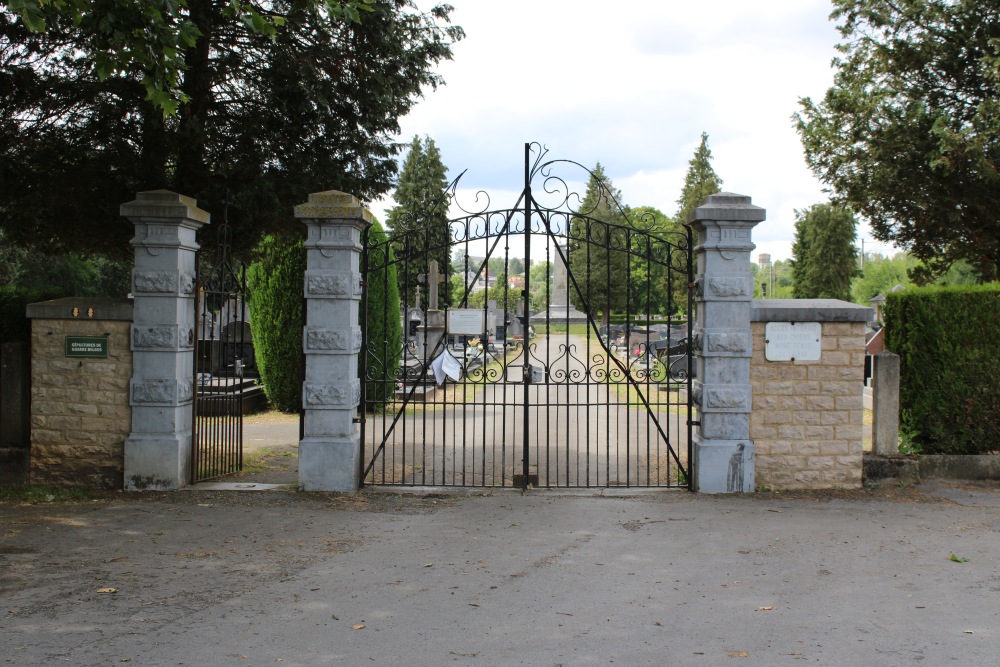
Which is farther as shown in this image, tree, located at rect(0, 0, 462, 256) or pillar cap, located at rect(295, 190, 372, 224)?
tree, located at rect(0, 0, 462, 256)

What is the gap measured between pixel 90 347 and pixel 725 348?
6267 millimetres

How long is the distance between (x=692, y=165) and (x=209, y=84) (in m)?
53.7

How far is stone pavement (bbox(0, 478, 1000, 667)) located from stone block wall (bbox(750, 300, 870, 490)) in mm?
435

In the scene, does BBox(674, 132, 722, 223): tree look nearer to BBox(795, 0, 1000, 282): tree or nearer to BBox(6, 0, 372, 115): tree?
BBox(795, 0, 1000, 282): tree

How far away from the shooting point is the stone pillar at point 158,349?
7.84 meters

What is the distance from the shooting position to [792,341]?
7.91 m

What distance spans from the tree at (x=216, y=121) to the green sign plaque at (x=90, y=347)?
1.78 m

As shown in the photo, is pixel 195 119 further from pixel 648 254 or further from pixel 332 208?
pixel 648 254

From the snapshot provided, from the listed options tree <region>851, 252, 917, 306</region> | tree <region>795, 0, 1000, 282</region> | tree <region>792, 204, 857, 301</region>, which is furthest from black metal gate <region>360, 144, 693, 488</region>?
tree <region>851, 252, 917, 306</region>

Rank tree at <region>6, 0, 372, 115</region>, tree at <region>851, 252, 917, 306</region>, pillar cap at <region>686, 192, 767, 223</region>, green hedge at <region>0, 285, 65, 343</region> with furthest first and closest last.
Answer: tree at <region>851, 252, 917, 306</region>, green hedge at <region>0, 285, 65, 343</region>, pillar cap at <region>686, 192, 767, 223</region>, tree at <region>6, 0, 372, 115</region>

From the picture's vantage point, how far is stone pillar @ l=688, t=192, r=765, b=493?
25.6 feet

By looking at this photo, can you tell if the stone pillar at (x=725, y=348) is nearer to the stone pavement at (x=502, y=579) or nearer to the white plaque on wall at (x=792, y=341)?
the white plaque on wall at (x=792, y=341)

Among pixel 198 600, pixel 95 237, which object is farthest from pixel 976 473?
pixel 95 237

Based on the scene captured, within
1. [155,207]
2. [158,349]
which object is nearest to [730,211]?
[155,207]
